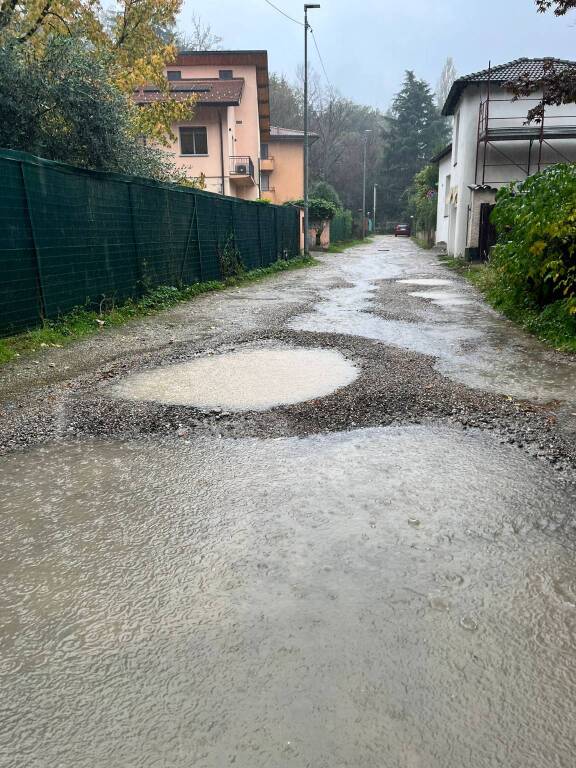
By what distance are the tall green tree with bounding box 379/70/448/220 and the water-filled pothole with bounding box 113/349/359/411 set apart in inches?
2498

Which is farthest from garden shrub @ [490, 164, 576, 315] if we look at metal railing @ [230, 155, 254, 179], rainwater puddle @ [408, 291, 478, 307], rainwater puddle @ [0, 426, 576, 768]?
metal railing @ [230, 155, 254, 179]

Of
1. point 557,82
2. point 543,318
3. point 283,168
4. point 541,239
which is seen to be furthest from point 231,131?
point 557,82

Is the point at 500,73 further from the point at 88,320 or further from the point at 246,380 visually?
the point at 246,380

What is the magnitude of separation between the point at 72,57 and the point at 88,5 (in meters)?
6.32

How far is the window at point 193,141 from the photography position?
96.9ft

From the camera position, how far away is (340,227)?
1624 inches

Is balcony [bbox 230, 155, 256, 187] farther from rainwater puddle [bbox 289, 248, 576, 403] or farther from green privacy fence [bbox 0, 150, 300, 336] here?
rainwater puddle [bbox 289, 248, 576, 403]

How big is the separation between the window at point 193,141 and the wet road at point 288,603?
95.5 ft

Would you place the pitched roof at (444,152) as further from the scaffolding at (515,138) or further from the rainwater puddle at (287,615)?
the rainwater puddle at (287,615)

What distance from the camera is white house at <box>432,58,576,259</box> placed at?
19672mm

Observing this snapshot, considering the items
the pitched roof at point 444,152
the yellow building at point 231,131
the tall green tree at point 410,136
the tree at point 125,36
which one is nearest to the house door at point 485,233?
the pitched roof at point 444,152

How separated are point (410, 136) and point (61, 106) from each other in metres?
64.0

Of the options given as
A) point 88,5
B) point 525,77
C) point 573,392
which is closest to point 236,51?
point 88,5

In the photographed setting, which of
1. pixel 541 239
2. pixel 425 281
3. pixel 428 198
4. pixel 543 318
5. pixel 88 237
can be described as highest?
pixel 428 198
